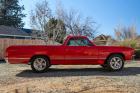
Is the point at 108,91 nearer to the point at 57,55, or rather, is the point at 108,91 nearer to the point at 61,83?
the point at 61,83

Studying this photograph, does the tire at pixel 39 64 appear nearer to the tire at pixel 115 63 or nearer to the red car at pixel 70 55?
the red car at pixel 70 55

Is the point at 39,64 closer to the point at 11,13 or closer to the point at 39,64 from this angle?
the point at 39,64

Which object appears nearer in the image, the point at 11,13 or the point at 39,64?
the point at 39,64

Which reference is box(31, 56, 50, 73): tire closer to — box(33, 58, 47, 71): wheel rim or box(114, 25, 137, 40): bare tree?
box(33, 58, 47, 71): wheel rim

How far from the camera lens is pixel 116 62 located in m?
13.6

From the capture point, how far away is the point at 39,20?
121 feet

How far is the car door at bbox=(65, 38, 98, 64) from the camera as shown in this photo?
13.3 metres

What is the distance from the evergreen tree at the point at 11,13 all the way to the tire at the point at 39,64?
42894mm

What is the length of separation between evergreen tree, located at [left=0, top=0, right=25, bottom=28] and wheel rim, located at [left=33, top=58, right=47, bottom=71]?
42919 mm

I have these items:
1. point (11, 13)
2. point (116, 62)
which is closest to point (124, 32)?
point (116, 62)

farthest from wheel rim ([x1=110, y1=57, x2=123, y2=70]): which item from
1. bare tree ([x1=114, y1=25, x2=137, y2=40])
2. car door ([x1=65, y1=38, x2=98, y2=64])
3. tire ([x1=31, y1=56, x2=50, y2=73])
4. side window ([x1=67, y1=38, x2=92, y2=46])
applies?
bare tree ([x1=114, y1=25, x2=137, y2=40])

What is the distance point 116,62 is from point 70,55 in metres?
2.11

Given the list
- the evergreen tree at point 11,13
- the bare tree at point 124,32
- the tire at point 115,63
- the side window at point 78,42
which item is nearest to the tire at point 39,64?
the side window at point 78,42

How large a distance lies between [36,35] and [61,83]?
27805 millimetres
